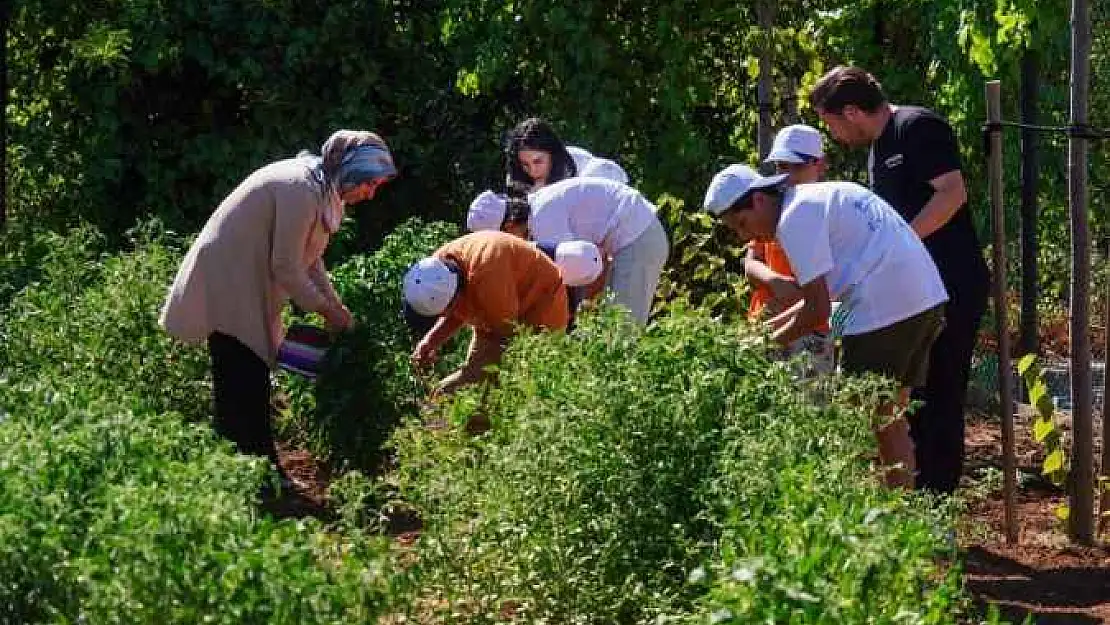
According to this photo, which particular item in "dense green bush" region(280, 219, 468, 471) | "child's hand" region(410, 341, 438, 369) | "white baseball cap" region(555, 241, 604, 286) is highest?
"white baseball cap" region(555, 241, 604, 286)

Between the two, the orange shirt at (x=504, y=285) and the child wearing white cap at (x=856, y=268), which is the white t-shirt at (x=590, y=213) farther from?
the child wearing white cap at (x=856, y=268)

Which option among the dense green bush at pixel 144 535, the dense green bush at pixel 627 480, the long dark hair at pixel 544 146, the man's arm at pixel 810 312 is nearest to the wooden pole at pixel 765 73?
the long dark hair at pixel 544 146

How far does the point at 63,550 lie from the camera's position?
11.8 feet

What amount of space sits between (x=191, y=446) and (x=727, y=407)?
1133mm

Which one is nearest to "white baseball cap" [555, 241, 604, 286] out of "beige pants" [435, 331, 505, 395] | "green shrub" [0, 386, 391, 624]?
"beige pants" [435, 331, 505, 395]

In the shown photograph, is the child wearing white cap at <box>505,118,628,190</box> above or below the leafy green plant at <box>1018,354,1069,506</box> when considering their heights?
above

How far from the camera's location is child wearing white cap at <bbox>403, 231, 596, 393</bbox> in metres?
6.00

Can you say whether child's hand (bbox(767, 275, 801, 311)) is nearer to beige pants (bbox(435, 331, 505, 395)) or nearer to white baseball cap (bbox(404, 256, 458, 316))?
beige pants (bbox(435, 331, 505, 395))

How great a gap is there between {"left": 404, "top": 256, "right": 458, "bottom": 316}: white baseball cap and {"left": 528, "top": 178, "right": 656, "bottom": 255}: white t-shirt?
79 centimetres

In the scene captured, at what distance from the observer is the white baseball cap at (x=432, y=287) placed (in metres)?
5.97

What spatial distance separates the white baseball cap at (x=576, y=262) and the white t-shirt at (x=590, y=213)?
7.4 inches

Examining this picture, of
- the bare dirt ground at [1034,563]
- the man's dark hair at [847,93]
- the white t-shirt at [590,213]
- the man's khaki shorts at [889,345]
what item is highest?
the man's dark hair at [847,93]

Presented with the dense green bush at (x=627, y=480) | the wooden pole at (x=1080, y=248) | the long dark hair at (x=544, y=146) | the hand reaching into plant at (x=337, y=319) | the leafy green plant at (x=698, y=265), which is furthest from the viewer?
the leafy green plant at (x=698, y=265)

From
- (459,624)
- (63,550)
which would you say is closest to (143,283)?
(459,624)
